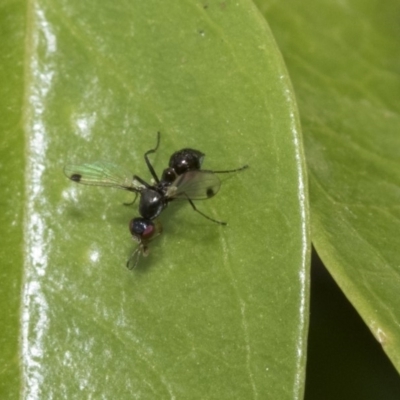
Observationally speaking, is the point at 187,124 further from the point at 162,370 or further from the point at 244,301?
the point at 162,370

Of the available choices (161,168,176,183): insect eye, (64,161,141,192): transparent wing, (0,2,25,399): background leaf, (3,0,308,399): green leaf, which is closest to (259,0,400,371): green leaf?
(3,0,308,399): green leaf

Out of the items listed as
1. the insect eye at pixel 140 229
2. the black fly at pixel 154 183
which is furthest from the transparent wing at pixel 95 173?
the insect eye at pixel 140 229

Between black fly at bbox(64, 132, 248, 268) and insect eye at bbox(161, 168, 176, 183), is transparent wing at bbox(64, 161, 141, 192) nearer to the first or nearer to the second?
black fly at bbox(64, 132, 248, 268)

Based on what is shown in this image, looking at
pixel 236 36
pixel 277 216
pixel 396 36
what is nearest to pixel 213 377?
pixel 277 216

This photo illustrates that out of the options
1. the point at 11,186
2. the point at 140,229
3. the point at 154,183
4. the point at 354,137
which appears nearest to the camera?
the point at 11,186

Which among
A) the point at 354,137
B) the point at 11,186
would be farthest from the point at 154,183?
the point at 354,137

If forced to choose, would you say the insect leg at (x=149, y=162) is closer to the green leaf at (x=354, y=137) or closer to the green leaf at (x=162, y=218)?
the green leaf at (x=162, y=218)

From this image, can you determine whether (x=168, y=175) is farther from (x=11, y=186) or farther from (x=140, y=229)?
(x=11, y=186)
